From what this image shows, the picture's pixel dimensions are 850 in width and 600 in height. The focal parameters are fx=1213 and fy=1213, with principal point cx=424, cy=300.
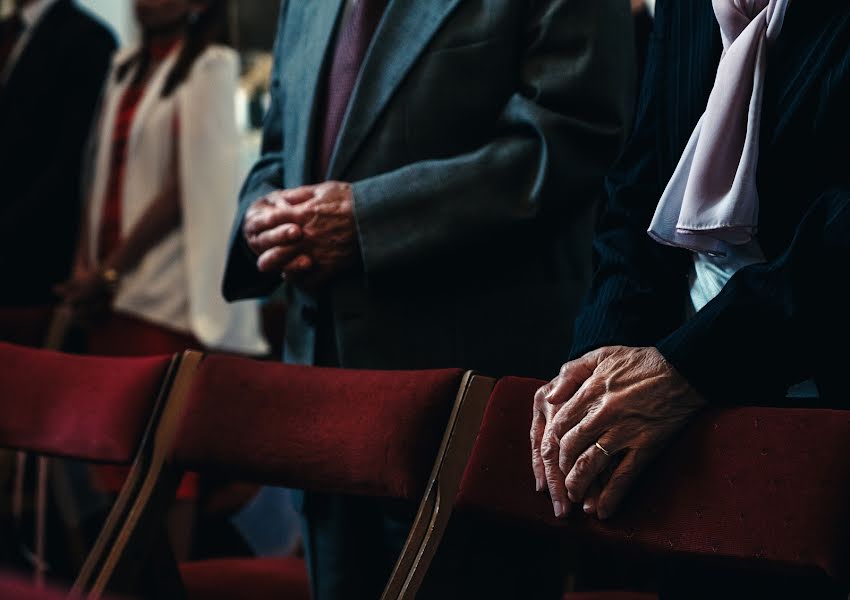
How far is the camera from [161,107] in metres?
2.87

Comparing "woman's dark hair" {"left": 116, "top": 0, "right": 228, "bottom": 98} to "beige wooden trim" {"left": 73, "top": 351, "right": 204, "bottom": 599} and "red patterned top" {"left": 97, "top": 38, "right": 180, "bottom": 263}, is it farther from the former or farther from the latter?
"beige wooden trim" {"left": 73, "top": 351, "right": 204, "bottom": 599}

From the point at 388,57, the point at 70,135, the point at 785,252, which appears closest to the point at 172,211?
the point at 70,135

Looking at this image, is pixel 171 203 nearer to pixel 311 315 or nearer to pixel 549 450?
pixel 311 315

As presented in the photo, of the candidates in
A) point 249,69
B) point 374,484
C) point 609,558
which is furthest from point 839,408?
point 249,69

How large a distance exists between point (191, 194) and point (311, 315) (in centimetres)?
111

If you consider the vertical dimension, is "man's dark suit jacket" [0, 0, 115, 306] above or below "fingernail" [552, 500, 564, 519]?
below

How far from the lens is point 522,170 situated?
5.68ft

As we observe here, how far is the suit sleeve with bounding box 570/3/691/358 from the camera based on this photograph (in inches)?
54.3

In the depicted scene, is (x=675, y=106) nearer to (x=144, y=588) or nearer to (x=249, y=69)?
(x=144, y=588)

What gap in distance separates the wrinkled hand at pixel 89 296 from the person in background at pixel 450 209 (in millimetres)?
1162

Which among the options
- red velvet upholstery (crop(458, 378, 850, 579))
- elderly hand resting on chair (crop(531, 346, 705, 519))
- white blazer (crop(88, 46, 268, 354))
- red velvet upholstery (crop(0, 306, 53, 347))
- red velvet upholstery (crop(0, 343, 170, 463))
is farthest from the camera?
red velvet upholstery (crop(0, 306, 53, 347))

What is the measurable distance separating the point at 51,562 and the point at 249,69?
263 cm

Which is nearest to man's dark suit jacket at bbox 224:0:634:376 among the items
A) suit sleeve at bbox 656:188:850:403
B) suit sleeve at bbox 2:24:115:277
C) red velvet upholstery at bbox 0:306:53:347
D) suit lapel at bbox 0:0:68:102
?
suit sleeve at bbox 656:188:850:403

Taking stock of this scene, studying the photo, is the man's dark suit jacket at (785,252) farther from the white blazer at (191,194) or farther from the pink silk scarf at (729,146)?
the white blazer at (191,194)
